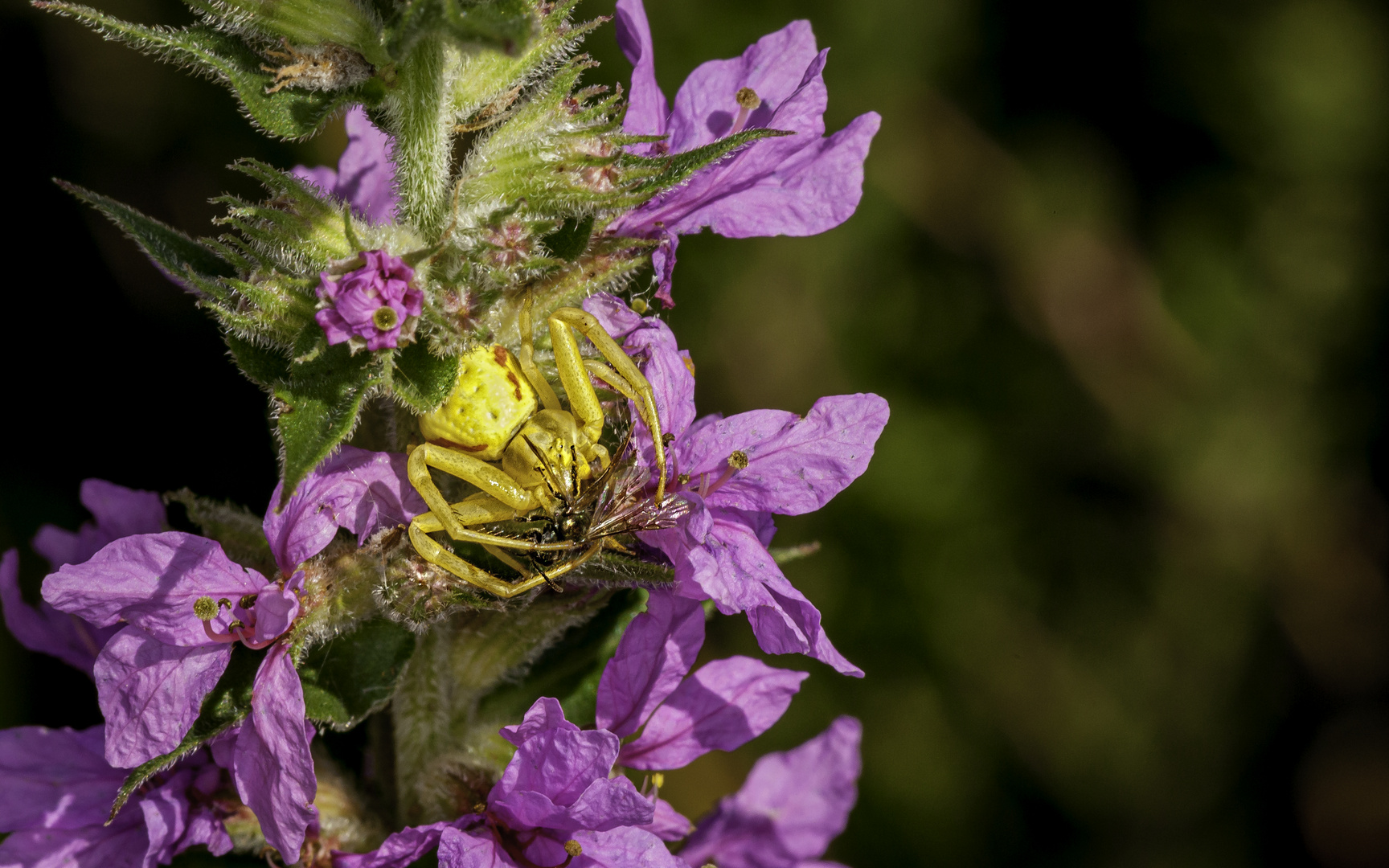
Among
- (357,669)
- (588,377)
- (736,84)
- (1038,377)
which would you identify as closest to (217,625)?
(357,669)

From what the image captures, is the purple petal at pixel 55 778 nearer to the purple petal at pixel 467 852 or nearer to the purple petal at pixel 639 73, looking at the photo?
the purple petal at pixel 467 852

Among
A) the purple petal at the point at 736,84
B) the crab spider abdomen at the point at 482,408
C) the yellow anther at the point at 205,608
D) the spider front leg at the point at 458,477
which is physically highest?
the purple petal at the point at 736,84

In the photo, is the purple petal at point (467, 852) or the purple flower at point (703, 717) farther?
the purple flower at point (703, 717)

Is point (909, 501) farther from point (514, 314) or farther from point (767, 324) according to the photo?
point (514, 314)

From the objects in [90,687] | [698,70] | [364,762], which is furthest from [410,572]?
[90,687]

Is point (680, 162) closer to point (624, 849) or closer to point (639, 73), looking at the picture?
point (639, 73)

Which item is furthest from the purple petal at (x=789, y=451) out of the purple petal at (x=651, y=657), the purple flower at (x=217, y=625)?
the purple flower at (x=217, y=625)
